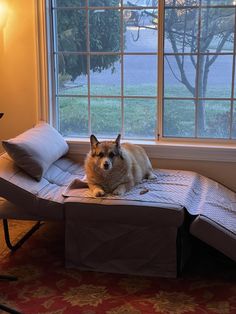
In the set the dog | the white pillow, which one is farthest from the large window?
the dog

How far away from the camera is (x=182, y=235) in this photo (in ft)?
9.96

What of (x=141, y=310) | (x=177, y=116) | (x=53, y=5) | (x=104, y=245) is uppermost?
(x=53, y=5)

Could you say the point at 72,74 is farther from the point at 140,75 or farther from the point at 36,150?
the point at 36,150

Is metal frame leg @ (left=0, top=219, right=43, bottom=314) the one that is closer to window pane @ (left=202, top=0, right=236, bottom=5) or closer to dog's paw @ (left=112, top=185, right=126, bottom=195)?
dog's paw @ (left=112, top=185, right=126, bottom=195)

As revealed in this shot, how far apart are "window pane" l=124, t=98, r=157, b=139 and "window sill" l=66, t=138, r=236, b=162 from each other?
5.1 inches

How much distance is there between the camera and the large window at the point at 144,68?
374 cm

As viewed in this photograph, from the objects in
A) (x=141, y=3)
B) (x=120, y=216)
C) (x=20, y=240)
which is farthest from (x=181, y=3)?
(x=20, y=240)

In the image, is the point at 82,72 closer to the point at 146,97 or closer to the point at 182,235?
the point at 146,97

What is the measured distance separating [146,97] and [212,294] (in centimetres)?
176

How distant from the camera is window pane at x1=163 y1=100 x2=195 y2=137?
390 cm

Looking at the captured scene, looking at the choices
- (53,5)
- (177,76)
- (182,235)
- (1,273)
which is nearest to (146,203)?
(182,235)

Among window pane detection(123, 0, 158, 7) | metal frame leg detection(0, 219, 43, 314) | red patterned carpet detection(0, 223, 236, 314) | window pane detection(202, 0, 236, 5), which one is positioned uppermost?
window pane detection(123, 0, 158, 7)

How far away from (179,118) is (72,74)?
99 cm

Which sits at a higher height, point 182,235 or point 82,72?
point 82,72
